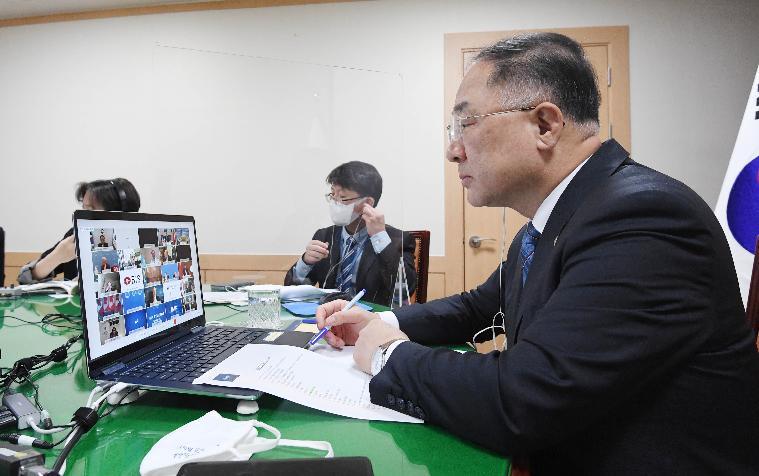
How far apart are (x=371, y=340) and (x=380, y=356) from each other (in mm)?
36

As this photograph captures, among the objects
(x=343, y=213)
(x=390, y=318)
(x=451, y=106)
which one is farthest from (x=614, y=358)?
(x=451, y=106)

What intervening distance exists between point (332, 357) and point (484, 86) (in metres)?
0.61

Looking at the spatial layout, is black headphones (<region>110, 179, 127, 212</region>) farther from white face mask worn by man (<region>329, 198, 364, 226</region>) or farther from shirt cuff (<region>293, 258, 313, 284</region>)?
white face mask worn by man (<region>329, 198, 364, 226</region>)

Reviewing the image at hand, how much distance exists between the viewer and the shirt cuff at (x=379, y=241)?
2061 millimetres

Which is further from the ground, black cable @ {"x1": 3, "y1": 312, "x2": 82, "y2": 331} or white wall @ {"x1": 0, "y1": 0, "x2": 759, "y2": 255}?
white wall @ {"x1": 0, "y1": 0, "x2": 759, "y2": 255}

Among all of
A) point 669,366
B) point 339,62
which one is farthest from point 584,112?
point 339,62

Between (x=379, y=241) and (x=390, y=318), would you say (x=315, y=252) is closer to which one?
(x=379, y=241)

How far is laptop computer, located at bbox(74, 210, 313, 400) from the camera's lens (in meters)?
0.77

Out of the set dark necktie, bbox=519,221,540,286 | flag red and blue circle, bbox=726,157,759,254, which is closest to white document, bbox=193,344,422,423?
dark necktie, bbox=519,221,540,286

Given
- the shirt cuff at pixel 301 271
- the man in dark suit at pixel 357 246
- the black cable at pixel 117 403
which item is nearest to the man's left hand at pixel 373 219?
the man in dark suit at pixel 357 246

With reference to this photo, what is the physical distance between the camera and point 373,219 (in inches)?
Result: 81.8

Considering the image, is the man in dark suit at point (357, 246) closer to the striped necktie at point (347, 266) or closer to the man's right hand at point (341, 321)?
the striped necktie at point (347, 266)

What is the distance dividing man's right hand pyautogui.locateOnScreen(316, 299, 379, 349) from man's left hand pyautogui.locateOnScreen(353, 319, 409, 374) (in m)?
0.14

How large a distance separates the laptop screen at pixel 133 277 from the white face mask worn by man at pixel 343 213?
3.22ft
